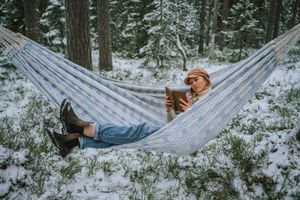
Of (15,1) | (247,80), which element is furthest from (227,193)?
(15,1)

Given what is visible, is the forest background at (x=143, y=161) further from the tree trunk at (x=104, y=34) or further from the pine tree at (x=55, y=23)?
the tree trunk at (x=104, y=34)

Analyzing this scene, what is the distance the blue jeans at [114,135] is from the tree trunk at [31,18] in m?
6.47

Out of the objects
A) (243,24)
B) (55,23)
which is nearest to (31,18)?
(55,23)

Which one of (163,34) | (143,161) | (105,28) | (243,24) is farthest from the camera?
(243,24)

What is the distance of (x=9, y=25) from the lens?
32.9ft

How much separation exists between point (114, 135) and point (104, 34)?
686 cm

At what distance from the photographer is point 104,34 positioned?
9.48 m

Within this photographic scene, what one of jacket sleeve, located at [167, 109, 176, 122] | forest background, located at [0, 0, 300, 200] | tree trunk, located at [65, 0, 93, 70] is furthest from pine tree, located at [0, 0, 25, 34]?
jacket sleeve, located at [167, 109, 176, 122]

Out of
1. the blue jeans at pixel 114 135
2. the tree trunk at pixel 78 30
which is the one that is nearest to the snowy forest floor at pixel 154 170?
the blue jeans at pixel 114 135

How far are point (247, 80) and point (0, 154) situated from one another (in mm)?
2750

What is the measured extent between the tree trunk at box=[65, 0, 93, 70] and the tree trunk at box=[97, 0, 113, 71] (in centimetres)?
396

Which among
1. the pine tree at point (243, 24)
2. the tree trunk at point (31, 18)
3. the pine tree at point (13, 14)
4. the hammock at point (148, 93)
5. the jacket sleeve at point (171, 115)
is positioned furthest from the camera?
the pine tree at point (243, 24)

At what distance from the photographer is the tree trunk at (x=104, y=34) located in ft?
30.8

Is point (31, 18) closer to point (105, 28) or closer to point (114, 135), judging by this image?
point (105, 28)
